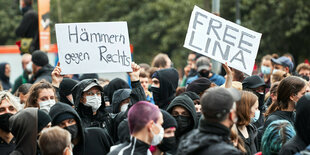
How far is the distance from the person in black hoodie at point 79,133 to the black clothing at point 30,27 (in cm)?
731

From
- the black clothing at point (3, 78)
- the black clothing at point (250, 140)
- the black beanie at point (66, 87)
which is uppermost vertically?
the black clothing at point (3, 78)

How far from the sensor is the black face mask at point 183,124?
5.89m

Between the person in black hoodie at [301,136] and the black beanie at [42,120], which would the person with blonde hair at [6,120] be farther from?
the person in black hoodie at [301,136]

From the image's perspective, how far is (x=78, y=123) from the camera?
5.85 metres

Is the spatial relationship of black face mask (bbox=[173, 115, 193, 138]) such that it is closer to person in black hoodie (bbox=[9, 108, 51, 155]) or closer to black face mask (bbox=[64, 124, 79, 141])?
black face mask (bbox=[64, 124, 79, 141])

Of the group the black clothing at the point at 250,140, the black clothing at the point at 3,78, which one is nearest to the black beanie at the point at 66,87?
the black clothing at the point at 250,140

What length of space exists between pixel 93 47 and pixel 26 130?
190 cm

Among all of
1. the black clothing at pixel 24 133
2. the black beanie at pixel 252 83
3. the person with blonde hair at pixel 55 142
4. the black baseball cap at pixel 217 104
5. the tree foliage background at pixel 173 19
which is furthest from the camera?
the tree foliage background at pixel 173 19

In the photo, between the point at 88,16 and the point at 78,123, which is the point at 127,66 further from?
the point at 88,16

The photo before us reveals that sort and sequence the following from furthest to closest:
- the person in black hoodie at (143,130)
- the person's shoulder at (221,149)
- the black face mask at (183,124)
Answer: the black face mask at (183,124), the person in black hoodie at (143,130), the person's shoulder at (221,149)

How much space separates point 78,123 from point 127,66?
1409mm

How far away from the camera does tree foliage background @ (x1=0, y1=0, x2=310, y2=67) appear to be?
2348cm

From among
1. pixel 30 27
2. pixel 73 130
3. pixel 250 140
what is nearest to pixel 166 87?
pixel 250 140

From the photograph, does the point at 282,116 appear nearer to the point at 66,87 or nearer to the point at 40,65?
the point at 66,87
